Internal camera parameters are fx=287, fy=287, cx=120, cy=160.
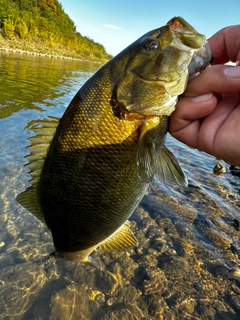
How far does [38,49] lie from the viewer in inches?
2231

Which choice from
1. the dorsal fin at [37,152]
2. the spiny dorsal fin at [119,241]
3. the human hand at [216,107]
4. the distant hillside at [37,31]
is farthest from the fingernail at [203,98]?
the distant hillside at [37,31]

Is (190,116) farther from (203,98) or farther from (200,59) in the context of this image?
(200,59)

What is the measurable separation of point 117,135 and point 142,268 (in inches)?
129

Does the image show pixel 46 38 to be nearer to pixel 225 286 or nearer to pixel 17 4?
pixel 17 4

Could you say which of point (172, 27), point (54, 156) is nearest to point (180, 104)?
point (172, 27)

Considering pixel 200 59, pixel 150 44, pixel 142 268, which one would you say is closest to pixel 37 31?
pixel 142 268

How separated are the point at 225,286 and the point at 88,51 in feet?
291

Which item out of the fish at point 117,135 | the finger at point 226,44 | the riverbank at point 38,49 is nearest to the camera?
the fish at point 117,135

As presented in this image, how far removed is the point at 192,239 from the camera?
554 centimetres

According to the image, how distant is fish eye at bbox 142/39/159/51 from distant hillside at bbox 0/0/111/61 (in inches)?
2057

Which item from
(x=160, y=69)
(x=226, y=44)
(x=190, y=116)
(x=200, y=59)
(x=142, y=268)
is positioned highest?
(x=226, y=44)

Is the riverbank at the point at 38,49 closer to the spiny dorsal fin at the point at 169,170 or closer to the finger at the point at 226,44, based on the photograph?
the finger at the point at 226,44

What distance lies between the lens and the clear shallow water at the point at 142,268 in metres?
4.05

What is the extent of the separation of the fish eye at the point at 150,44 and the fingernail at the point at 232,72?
20.2 inches
